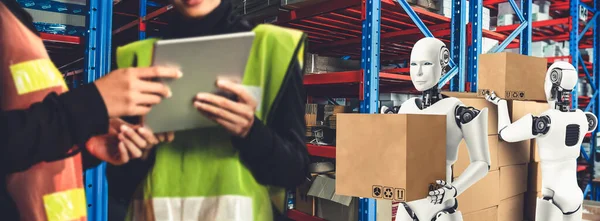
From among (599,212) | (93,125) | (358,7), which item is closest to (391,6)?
(358,7)

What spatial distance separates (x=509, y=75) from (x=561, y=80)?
1.19 ft

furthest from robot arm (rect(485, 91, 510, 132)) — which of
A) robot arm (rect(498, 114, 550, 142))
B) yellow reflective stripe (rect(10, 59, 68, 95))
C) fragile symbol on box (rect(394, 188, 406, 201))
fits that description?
yellow reflective stripe (rect(10, 59, 68, 95))

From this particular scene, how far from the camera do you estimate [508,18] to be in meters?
5.53

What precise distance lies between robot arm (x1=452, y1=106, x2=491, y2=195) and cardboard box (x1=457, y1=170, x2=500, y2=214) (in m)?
0.49

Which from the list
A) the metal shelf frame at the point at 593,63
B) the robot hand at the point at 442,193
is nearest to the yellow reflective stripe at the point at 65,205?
the robot hand at the point at 442,193

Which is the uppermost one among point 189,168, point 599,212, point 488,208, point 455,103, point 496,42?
point 496,42

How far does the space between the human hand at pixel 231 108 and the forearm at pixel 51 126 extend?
21cm

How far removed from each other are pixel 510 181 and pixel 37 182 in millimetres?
3078

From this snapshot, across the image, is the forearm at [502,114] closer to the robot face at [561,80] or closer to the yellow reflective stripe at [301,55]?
the robot face at [561,80]

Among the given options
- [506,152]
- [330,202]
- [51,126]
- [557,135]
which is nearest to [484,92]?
[506,152]

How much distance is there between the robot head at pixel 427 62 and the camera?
8.00 ft

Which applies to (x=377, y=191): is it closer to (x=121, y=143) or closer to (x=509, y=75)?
(x=121, y=143)

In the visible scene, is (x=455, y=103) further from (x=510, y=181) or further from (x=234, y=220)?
(x=234, y=220)

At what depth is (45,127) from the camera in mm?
940
